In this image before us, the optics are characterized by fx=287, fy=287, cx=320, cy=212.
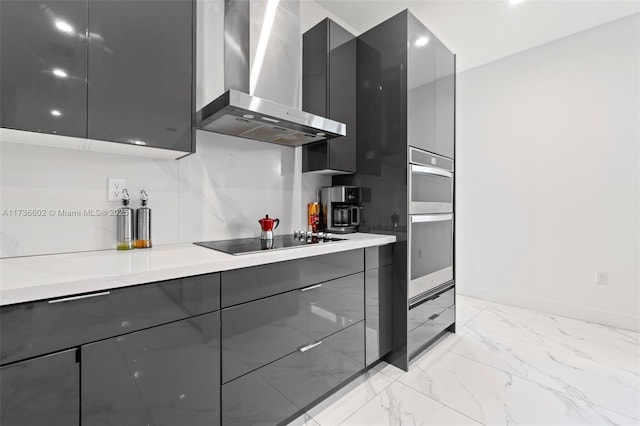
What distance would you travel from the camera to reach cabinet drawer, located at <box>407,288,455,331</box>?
1.97 m

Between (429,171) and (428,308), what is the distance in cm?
102

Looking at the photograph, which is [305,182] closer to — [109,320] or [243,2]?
[243,2]

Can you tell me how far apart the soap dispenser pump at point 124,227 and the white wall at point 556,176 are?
3524 millimetres

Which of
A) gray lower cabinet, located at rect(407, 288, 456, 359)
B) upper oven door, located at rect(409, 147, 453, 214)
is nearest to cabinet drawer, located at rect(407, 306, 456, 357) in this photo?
gray lower cabinet, located at rect(407, 288, 456, 359)

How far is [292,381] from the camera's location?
1.39 m

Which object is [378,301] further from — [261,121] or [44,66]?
[44,66]

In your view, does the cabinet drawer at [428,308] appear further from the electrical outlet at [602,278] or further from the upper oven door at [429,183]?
the electrical outlet at [602,278]

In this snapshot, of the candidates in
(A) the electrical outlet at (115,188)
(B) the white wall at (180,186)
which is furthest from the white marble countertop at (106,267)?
(A) the electrical outlet at (115,188)

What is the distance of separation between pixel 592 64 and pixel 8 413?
4.42 metres

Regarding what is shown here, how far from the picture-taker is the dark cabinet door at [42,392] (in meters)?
0.74

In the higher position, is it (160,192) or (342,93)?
(342,93)

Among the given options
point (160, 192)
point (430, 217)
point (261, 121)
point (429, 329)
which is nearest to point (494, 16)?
point (430, 217)

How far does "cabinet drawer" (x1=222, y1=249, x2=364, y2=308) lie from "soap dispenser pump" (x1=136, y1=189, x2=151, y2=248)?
2.01ft

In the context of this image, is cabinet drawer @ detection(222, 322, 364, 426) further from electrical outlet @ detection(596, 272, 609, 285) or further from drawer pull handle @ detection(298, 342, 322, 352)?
electrical outlet @ detection(596, 272, 609, 285)
